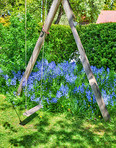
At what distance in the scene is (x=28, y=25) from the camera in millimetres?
5742

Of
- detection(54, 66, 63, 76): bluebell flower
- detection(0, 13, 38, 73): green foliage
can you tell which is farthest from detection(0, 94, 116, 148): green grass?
detection(0, 13, 38, 73): green foliage

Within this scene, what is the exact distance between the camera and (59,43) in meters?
8.16

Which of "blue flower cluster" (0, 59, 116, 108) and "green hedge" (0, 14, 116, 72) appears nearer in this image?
"blue flower cluster" (0, 59, 116, 108)

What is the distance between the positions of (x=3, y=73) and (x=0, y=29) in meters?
1.84

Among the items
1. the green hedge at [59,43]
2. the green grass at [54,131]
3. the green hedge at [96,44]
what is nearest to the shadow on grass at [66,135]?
the green grass at [54,131]

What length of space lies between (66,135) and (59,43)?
5.44 meters

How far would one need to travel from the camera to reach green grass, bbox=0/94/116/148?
10.3 feet

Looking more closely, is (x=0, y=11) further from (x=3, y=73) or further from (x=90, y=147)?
(x=90, y=147)

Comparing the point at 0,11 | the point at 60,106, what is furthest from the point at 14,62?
the point at 0,11

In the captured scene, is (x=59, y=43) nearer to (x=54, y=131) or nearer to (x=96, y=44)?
(x=96, y=44)

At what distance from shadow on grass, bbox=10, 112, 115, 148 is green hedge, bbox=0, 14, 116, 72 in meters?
2.33

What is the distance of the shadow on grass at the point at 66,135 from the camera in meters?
3.14

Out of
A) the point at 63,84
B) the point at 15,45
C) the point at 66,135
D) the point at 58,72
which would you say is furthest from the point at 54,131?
the point at 15,45

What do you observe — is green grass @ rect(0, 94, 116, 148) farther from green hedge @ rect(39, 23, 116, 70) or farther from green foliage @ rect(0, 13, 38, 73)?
green hedge @ rect(39, 23, 116, 70)
